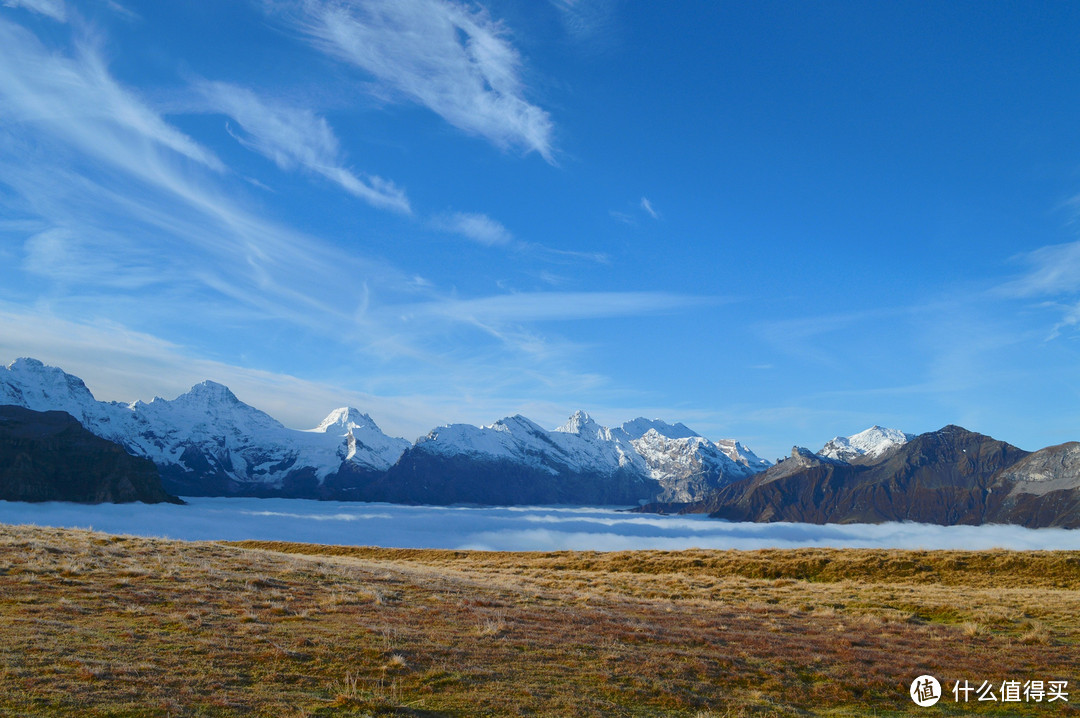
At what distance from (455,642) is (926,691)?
1276 cm

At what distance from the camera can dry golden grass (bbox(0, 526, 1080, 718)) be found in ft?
44.0

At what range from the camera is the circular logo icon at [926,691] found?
53.2ft

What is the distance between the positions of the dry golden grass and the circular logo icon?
0.30 meters

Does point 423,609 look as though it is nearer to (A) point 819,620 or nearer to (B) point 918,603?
(A) point 819,620

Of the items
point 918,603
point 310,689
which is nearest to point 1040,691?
point 918,603

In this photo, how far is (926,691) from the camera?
55.3 ft

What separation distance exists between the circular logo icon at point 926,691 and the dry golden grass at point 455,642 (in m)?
0.30

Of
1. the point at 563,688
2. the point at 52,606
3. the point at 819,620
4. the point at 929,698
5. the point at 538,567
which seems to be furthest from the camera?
the point at 538,567

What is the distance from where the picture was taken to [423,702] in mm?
13484

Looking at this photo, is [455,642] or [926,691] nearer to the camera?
[926,691]

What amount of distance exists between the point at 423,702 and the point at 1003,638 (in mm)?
22176

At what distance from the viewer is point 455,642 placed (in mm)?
18453

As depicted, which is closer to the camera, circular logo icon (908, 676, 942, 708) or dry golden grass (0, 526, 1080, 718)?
dry golden grass (0, 526, 1080, 718)

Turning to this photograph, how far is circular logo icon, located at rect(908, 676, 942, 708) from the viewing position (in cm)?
1622
